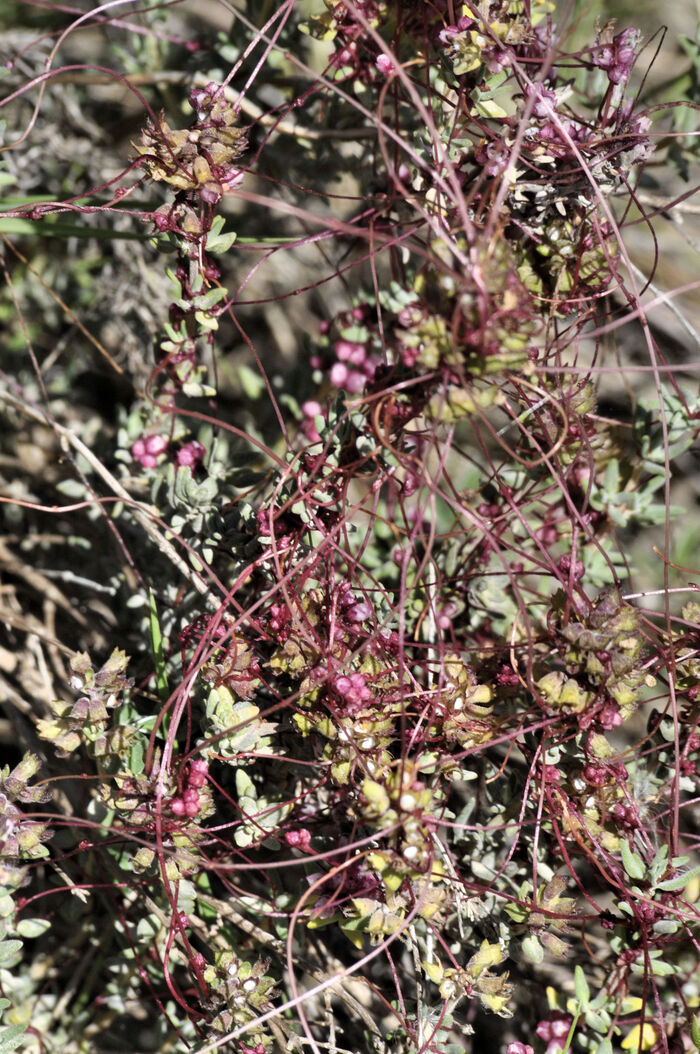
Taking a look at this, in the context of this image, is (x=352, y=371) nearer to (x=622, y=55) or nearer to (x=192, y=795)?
(x=622, y=55)

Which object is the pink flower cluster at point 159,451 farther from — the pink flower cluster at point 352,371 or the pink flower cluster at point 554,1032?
the pink flower cluster at point 554,1032

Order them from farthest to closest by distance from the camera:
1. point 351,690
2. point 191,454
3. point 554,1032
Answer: point 191,454
point 554,1032
point 351,690

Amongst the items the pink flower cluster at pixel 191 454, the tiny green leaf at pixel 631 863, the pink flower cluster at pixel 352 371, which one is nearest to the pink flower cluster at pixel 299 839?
the tiny green leaf at pixel 631 863

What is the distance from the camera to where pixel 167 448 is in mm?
1439

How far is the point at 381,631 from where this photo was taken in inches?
45.7

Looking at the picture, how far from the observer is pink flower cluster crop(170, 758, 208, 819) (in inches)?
43.9

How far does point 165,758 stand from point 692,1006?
31.7 inches

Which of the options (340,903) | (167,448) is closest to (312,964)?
(340,903)

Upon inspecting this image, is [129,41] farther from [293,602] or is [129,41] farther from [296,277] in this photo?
[293,602]

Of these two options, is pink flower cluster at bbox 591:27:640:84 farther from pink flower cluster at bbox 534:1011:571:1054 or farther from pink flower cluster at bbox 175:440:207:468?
pink flower cluster at bbox 534:1011:571:1054

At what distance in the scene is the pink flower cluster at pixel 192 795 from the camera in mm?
1115

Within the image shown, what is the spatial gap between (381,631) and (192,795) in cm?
30

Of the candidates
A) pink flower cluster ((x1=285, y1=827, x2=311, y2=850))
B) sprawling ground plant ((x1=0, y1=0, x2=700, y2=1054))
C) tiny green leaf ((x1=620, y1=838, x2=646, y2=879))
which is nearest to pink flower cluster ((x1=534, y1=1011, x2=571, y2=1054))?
sprawling ground plant ((x1=0, y1=0, x2=700, y2=1054))

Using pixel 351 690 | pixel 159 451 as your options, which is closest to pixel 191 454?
pixel 159 451
